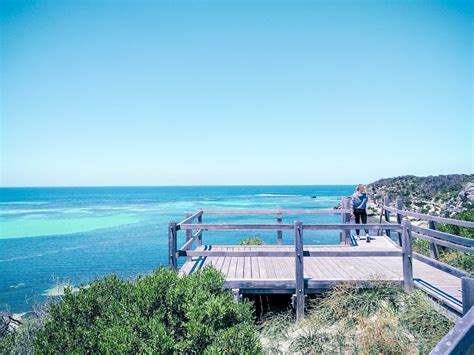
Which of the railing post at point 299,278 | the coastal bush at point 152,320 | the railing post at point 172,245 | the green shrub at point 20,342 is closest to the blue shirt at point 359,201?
the railing post at point 299,278

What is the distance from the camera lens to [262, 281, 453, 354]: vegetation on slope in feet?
16.4

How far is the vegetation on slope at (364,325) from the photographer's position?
5.01 metres

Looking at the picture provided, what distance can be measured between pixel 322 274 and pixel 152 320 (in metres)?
4.78

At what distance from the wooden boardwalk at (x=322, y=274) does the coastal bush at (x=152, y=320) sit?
7.21 feet

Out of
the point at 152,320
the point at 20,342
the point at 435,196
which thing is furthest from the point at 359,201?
the point at 435,196

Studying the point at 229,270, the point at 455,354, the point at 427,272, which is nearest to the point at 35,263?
the point at 229,270

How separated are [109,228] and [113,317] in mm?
42033

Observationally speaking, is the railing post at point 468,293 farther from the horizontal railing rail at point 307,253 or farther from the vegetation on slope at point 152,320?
the horizontal railing rail at point 307,253

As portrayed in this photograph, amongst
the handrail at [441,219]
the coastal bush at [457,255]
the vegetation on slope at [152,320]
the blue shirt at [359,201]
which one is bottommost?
the coastal bush at [457,255]

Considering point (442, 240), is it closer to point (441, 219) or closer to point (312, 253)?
point (441, 219)

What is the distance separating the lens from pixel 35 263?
956 inches

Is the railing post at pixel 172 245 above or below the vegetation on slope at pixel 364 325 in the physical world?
above

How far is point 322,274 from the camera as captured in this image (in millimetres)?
7727

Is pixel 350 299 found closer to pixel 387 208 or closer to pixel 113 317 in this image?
pixel 113 317
